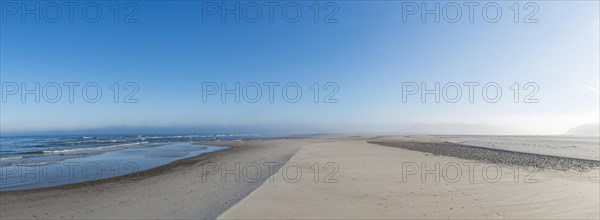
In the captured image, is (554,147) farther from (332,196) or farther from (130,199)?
(130,199)

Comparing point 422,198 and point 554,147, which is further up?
point 422,198

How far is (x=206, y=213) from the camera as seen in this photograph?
27.2 feet

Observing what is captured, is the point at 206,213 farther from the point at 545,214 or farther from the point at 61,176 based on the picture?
the point at 61,176

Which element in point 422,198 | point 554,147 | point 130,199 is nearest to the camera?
point 422,198

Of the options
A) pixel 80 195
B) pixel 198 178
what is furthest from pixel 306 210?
pixel 80 195

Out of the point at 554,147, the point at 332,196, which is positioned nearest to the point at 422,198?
the point at 332,196

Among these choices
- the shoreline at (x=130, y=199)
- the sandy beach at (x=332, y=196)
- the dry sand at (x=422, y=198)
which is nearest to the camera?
the dry sand at (x=422, y=198)

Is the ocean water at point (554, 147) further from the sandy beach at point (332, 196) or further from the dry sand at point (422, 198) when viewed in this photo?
the dry sand at point (422, 198)

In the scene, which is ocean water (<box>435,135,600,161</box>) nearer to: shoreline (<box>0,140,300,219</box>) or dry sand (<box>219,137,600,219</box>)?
dry sand (<box>219,137,600,219</box>)

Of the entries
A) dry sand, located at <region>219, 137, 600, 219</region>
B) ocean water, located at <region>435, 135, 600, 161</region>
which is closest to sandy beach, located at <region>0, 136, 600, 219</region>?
dry sand, located at <region>219, 137, 600, 219</region>

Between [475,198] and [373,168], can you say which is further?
[373,168]

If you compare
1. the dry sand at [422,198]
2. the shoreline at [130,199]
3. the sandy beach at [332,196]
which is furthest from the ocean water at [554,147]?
the shoreline at [130,199]

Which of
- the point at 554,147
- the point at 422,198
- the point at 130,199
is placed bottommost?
the point at 554,147

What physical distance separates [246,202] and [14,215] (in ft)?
25.4
